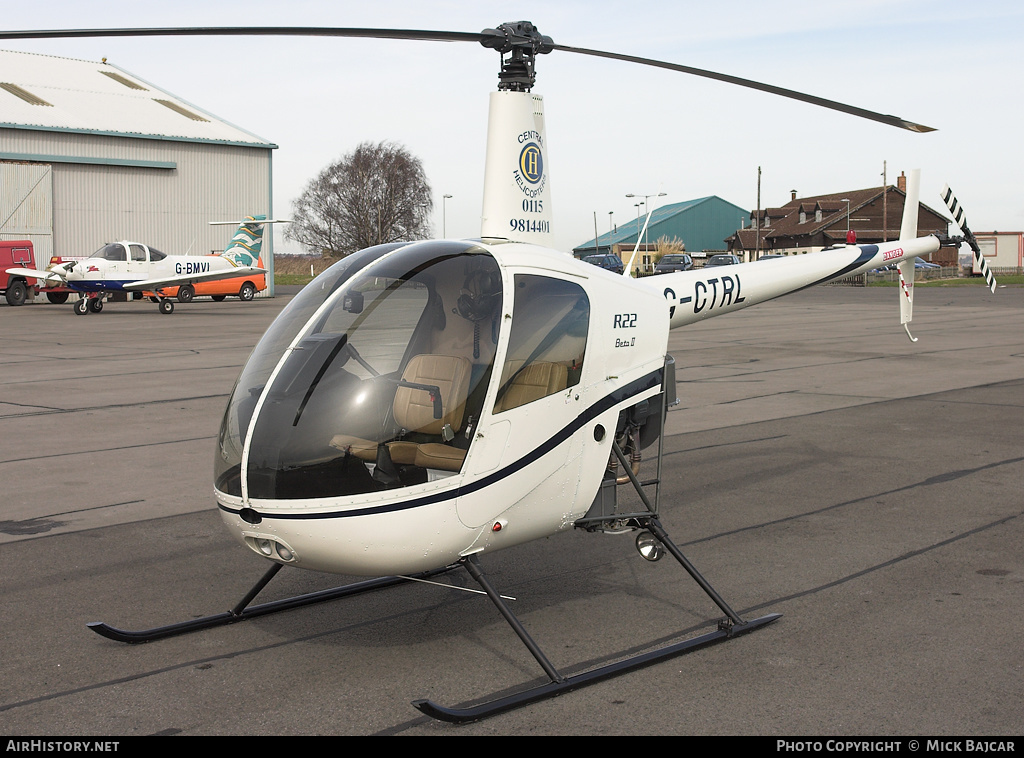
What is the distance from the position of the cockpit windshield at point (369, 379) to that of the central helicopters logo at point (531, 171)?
3.49 feet

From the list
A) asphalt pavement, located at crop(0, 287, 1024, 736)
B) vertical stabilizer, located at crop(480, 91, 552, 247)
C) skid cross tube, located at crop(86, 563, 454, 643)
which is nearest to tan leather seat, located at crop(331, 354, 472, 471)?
skid cross tube, located at crop(86, 563, 454, 643)

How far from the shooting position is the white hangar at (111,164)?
1622 inches

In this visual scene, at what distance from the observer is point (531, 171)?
582 cm

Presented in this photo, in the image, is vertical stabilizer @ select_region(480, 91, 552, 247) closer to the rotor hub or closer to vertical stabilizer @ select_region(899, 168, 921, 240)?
the rotor hub

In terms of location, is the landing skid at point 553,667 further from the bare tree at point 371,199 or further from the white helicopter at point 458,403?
the bare tree at point 371,199

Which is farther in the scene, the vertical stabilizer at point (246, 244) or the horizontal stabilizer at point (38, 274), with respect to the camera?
the vertical stabilizer at point (246, 244)

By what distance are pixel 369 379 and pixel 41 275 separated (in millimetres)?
34678

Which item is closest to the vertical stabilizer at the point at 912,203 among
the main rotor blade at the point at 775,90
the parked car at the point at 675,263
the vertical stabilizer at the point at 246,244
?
the main rotor blade at the point at 775,90

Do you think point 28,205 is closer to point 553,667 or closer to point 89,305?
point 89,305

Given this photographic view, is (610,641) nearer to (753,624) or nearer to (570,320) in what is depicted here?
(753,624)

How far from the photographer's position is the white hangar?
41.2m

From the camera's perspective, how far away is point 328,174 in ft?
153
